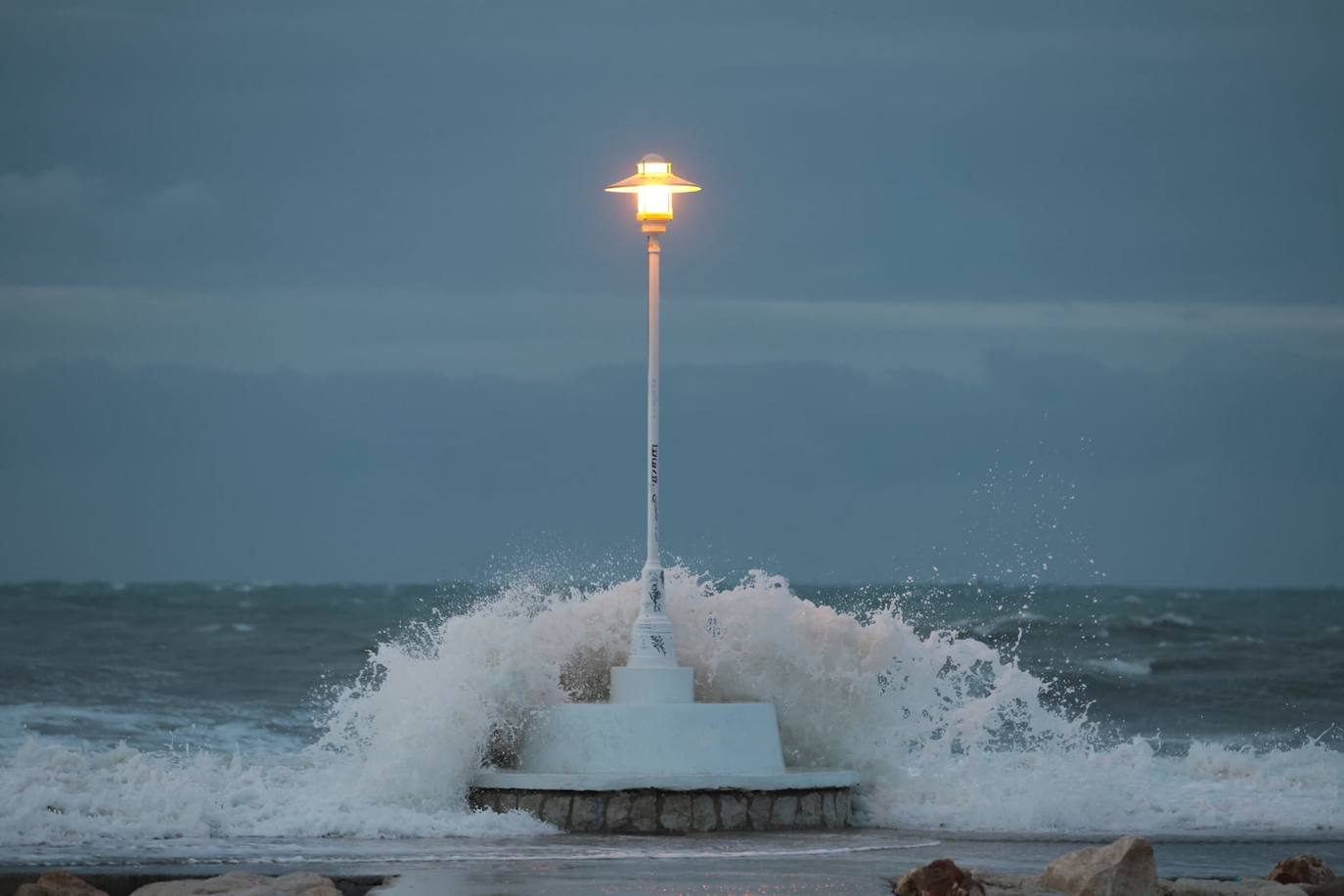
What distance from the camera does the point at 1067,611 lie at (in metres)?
51.6

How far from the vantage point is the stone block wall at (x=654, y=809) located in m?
15.3

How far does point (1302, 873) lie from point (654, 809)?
4.87m

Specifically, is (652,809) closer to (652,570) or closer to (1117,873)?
(652,570)

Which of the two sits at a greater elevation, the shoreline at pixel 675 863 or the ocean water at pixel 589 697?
the ocean water at pixel 589 697

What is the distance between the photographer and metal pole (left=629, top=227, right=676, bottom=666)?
15945 mm

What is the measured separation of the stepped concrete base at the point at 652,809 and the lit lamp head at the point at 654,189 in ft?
14.6

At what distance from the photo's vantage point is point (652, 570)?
1609cm

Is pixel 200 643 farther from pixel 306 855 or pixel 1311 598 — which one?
pixel 1311 598

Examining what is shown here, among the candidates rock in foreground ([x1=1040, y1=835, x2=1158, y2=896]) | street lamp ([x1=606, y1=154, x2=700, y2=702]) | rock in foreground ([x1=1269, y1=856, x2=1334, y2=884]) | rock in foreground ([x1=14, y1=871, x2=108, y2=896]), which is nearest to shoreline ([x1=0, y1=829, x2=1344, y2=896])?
rock in foreground ([x1=1269, y1=856, x2=1334, y2=884])

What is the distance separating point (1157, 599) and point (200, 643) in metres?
36.2

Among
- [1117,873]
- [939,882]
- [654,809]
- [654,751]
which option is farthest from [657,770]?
[1117,873]

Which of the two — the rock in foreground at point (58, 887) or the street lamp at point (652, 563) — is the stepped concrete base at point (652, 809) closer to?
the street lamp at point (652, 563)

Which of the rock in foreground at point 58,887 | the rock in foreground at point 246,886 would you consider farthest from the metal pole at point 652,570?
the rock in foreground at point 58,887

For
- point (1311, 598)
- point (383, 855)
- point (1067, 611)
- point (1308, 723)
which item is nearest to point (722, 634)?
point (383, 855)
